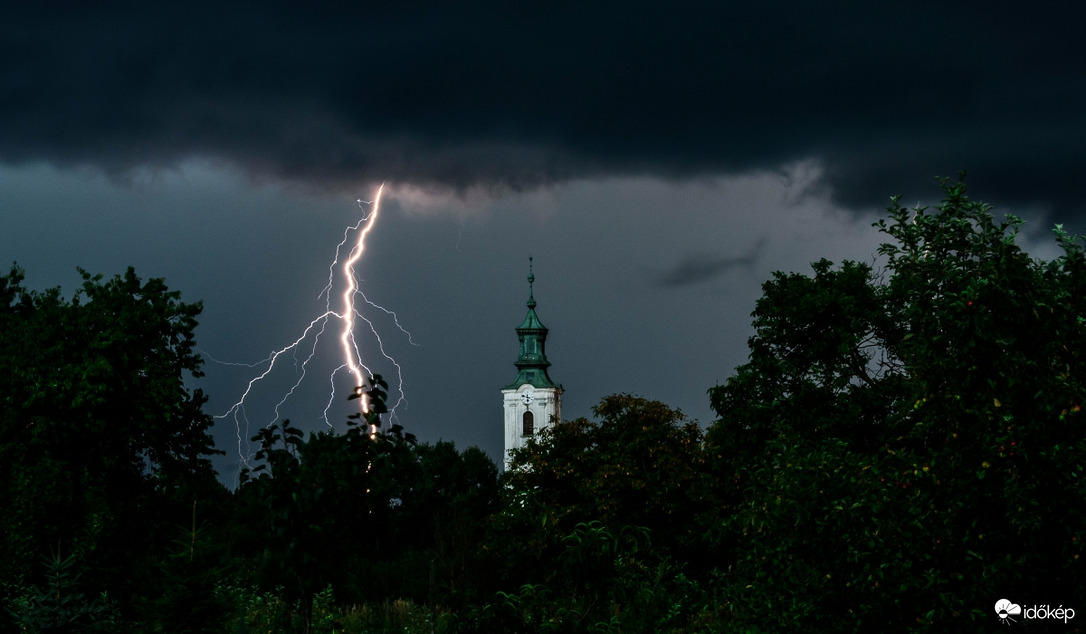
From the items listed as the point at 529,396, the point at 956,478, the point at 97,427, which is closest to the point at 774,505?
the point at 956,478

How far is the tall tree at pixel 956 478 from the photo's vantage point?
11.3m

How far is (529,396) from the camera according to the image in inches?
4702

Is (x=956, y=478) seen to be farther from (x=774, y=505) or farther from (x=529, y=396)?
(x=529, y=396)

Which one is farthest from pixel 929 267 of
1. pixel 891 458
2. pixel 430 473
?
pixel 430 473

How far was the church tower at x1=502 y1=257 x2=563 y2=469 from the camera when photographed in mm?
119000

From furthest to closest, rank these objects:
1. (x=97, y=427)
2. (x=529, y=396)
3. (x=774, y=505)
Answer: (x=529, y=396), (x=97, y=427), (x=774, y=505)

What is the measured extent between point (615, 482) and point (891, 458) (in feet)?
104

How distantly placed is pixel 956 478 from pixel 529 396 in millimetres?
107933

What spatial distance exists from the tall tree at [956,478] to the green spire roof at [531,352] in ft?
346

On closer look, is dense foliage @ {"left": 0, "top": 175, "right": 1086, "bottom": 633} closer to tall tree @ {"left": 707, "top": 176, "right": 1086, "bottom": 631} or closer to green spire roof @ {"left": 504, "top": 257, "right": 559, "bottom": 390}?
tall tree @ {"left": 707, "top": 176, "right": 1086, "bottom": 631}

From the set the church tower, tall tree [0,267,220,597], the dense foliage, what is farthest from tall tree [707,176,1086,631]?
the church tower

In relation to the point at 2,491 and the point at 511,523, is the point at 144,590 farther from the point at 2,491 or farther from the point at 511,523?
the point at 511,523

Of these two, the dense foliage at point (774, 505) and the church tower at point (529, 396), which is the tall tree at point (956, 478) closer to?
the dense foliage at point (774, 505)

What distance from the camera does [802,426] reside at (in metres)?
36.7
